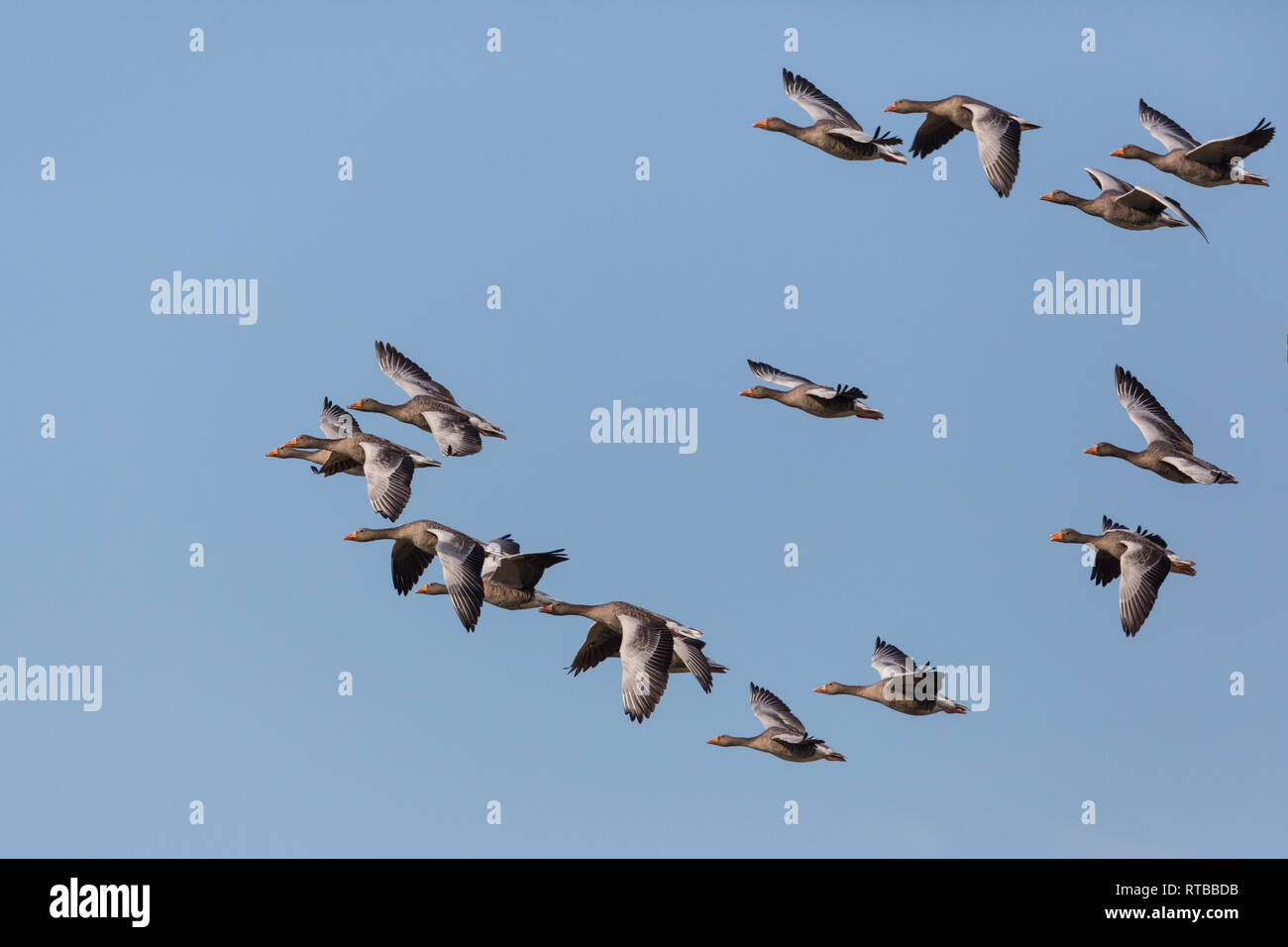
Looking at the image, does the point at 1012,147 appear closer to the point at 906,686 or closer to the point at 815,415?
the point at 815,415

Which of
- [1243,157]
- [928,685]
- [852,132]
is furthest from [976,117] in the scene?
[928,685]

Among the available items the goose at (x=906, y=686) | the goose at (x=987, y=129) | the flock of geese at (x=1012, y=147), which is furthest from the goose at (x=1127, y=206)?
the goose at (x=906, y=686)

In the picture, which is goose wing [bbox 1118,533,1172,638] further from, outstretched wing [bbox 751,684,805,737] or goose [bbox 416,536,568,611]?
goose [bbox 416,536,568,611]

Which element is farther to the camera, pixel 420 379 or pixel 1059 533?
pixel 420 379

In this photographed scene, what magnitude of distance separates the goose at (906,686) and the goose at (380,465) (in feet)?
38.4

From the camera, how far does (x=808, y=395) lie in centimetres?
4219

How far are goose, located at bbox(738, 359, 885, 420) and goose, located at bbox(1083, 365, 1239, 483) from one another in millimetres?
6087

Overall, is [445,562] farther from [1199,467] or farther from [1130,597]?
[1199,467]

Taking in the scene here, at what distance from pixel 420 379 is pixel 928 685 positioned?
A: 14687 mm

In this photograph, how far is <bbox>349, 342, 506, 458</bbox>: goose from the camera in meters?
40.9

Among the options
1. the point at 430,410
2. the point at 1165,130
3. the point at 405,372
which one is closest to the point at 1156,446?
the point at 1165,130

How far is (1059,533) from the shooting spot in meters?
Result: 42.5

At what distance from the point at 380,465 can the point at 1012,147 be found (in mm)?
15068

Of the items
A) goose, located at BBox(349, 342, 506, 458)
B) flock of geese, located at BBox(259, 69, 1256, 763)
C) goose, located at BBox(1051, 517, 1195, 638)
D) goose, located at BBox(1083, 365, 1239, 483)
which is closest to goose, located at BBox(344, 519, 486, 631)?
flock of geese, located at BBox(259, 69, 1256, 763)
